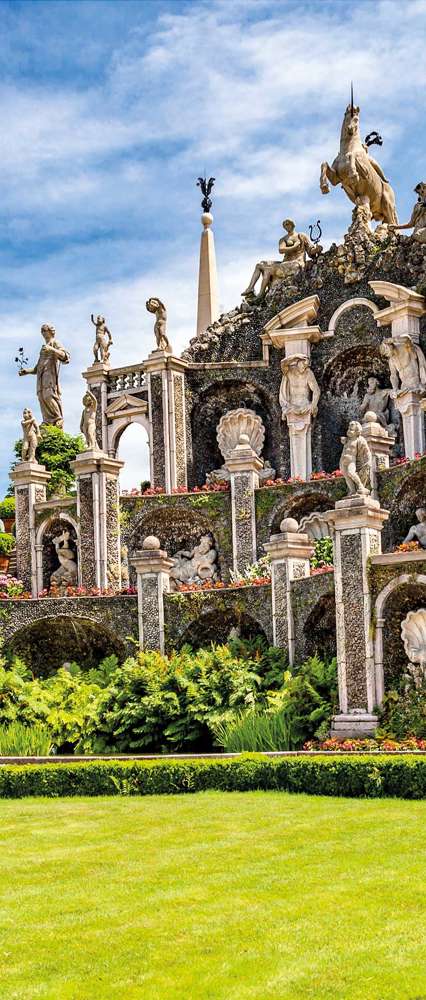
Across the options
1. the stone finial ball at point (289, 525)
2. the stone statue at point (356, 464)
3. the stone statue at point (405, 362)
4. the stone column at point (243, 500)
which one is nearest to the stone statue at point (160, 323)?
the stone statue at point (405, 362)

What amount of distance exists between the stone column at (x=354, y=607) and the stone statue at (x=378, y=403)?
13.2 metres

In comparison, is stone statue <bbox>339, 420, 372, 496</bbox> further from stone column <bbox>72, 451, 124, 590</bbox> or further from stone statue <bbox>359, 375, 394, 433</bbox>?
stone statue <bbox>359, 375, 394, 433</bbox>

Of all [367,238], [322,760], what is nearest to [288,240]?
[367,238]

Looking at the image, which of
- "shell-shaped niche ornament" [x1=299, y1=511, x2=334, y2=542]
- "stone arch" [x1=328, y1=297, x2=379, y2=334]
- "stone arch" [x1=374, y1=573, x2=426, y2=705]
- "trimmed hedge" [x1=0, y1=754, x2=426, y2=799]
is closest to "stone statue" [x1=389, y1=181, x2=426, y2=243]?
"stone arch" [x1=328, y1=297, x2=379, y2=334]

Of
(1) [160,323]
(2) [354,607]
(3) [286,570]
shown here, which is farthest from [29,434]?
(2) [354,607]

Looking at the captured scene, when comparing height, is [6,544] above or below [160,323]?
below

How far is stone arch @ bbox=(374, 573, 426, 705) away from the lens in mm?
24391

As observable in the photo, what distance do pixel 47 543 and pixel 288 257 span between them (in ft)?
42.1

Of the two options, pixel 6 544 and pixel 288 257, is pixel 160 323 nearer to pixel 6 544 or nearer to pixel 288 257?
pixel 288 257

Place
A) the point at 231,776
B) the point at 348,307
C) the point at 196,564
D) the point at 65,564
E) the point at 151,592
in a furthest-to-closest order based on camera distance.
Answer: the point at 348,307, the point at 65,564, the point at 196,564, the point at 151,592, the point at 231,776

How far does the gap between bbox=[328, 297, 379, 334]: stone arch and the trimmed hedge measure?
833 inches

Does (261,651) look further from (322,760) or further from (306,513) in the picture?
(322,760)

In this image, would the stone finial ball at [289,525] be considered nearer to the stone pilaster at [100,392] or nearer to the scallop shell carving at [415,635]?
the scallop shell carving at [415,635]

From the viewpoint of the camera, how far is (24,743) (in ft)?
85.2
